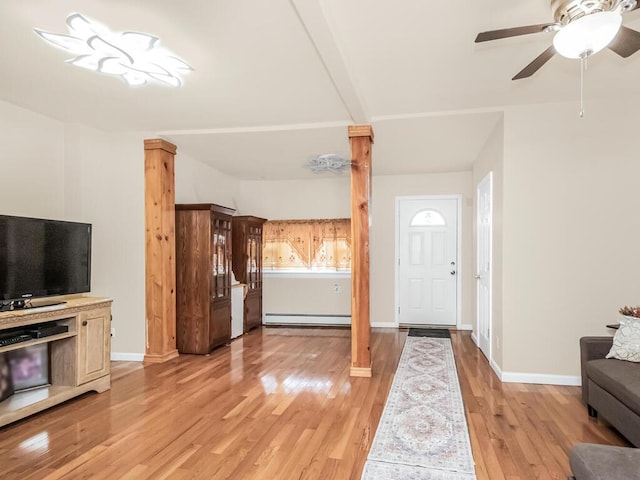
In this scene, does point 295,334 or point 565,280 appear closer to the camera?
point 565,280

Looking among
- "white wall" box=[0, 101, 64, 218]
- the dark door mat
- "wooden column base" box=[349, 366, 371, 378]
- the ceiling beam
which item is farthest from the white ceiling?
the dark door mat

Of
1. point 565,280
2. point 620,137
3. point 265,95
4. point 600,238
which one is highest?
point 265,95

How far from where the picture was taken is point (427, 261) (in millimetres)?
6316

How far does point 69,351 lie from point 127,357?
124cm

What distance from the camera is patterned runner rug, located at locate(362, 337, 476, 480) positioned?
215 centimetres

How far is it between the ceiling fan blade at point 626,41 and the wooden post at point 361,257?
6.95 feet

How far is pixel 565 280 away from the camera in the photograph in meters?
3.51

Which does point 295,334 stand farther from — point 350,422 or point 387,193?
point 350,422

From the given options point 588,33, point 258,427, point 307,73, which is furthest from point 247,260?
point 588,33

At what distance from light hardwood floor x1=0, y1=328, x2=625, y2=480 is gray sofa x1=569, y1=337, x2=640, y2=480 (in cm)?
20

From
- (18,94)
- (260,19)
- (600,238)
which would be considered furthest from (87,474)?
(600,238)

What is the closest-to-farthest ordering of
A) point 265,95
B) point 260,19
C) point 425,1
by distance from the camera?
1. point 425,1
2. point 260,19
3. point 265,95

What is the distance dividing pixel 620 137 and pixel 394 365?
2988 millimetres

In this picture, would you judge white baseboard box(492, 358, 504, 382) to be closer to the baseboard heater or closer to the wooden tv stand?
the baseboard heater
